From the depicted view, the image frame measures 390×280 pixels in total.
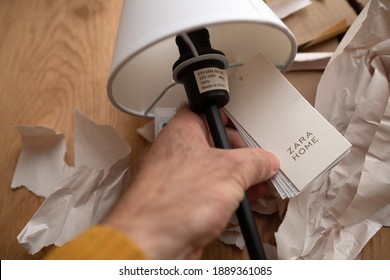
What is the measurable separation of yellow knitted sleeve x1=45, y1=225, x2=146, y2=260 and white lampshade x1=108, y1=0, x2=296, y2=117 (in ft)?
0.59

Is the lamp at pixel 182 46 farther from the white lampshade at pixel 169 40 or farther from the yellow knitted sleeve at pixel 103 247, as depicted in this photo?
the yellow knitted sleeve at pixel 103 247

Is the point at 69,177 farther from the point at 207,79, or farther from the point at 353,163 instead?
the point at 353,163

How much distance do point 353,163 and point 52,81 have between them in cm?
57

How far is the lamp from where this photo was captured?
36cm

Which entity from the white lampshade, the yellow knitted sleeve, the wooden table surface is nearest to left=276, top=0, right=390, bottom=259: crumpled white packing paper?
the wooden table surface

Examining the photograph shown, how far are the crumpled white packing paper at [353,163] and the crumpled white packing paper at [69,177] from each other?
28cm

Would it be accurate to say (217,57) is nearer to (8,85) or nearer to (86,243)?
(86,243)

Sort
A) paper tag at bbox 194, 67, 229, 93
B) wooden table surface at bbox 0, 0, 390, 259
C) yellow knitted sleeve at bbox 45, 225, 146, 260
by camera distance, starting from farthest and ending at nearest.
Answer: wooden table surface at bbox 0, 0, 390, 259, paper tag at bbox 194, 67, 229, 93, yellow knitted sleeve at bbox 45, 225, 146, 260

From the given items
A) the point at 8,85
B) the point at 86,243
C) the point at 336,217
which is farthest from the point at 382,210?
the point at 8,85

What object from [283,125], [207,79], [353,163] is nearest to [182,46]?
[207,79]

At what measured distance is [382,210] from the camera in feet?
1.68

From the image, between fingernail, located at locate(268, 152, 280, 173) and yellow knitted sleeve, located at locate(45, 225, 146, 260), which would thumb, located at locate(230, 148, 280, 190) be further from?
yellow knitted sleeve, located at locate(45, 225, 146, 260)

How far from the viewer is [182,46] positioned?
454mm

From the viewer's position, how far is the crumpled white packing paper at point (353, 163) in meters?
0.50
